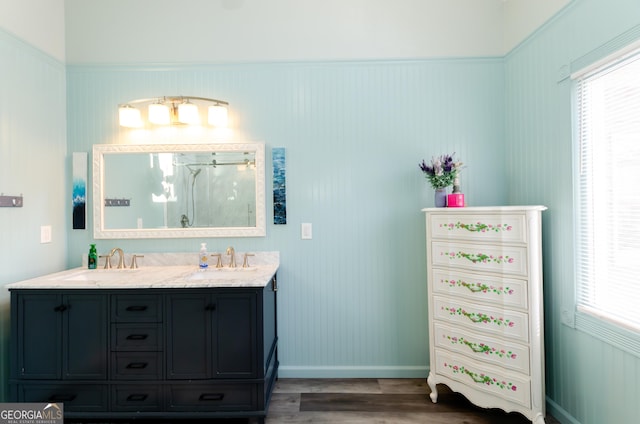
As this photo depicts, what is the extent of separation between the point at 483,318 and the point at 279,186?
67.0 inches

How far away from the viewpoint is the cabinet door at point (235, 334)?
79.4 inches

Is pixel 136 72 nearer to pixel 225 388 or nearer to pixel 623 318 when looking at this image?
pixel 225 388

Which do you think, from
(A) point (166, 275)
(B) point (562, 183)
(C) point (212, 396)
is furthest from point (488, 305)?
(A) point (166, 275)

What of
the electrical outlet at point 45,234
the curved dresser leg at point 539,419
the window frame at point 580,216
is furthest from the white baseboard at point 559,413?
the electrical outlet at point 45,234

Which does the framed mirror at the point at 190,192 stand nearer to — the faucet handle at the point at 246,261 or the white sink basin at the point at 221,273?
the faucet handle at the point at 246,261

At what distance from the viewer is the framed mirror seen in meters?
2.63

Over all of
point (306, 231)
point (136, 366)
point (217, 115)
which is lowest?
point (136, 366)

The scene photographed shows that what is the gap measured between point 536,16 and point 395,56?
0.97 meters

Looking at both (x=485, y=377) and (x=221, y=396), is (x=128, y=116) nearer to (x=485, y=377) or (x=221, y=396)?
(x=221, y=396)

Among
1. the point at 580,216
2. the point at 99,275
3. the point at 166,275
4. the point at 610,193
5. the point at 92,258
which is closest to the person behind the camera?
the point at 610,193

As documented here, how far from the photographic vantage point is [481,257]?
205 cm

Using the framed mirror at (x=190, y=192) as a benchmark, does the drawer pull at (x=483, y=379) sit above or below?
below

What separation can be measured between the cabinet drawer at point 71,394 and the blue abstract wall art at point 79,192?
1161mm

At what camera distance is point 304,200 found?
8.78 ft
